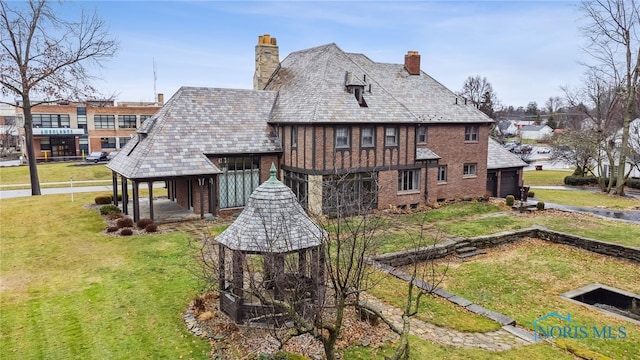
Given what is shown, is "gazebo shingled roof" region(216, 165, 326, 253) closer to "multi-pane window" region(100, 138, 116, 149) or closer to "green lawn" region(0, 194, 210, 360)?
"green lawn" region(0, 194, 210, 360)

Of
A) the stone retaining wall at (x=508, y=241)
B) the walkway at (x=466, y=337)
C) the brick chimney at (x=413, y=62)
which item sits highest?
the brick chimney at (x=413, y=62)

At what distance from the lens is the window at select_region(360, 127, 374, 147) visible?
2478 centimetres

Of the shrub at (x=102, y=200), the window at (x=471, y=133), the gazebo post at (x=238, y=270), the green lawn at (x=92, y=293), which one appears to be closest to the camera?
the green lawn at (x=92, y=293)

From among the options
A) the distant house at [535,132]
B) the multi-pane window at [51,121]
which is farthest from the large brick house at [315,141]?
the distant house at [535,132]

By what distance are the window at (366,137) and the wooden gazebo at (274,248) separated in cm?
1432

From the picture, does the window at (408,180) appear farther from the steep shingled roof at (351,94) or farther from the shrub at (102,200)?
the shrub at (102,200)

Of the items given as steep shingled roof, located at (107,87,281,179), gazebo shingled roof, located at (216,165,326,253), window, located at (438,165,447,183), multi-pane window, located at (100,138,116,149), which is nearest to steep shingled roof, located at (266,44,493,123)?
steep shingled roof, located at (107,87,281,179)

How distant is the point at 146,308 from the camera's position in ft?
40.5

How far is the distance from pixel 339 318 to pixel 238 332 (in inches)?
153

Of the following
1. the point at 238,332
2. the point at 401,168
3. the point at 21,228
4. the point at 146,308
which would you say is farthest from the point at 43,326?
the point at 401,168

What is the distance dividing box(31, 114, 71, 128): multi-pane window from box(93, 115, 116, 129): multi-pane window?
12.0 feet

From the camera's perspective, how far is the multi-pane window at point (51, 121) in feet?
198

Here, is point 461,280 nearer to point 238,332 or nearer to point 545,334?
point 545,334
